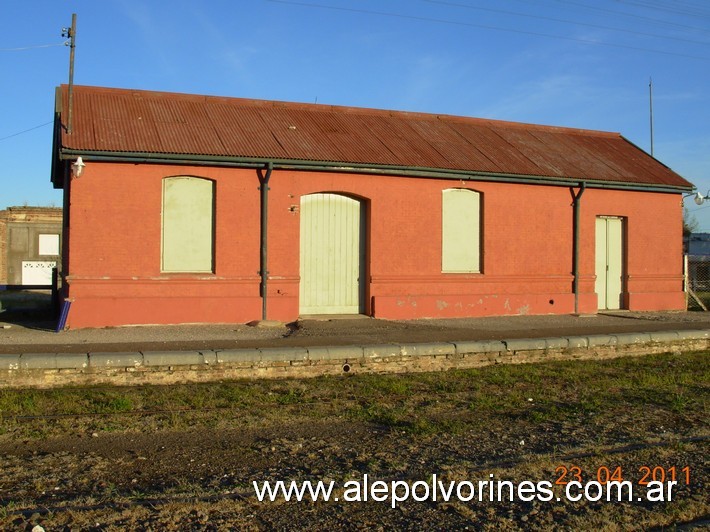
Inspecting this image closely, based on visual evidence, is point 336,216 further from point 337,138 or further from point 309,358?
point 309,358

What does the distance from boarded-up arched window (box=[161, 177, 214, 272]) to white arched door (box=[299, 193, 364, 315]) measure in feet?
7.02

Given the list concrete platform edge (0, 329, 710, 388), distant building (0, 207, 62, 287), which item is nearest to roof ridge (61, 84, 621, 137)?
concrete platform edge (0, 329, 710, 388)

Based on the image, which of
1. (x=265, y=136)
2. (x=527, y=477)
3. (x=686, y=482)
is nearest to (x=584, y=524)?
(x=527, y=477)

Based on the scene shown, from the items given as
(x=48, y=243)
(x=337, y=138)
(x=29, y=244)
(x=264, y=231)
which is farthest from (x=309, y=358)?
(x=29, y=244)

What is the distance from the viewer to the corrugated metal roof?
14.9m

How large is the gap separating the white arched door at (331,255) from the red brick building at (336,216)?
33 millimetres

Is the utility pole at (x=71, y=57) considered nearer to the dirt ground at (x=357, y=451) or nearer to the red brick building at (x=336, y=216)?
the red brick building at (x=336, y=216)

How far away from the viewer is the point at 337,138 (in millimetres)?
17047

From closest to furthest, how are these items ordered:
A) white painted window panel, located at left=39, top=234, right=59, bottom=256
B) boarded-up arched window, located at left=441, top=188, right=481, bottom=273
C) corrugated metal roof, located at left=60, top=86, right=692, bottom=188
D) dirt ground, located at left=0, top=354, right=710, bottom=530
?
1. dirt ground, located at left=0, top=354, right=710, bottom=530
2. corrugated metal roof, located at left=60, top=86, right=692, bottom=188
3. boarded-up arched window, located at left=441, top=188, right=481, bottom=273
4. white painted window panel, located at left=39, top=234, right=59, bottom=256

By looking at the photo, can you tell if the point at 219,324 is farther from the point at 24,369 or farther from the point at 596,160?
the point at 596,160

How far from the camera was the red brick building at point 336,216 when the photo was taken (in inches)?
559

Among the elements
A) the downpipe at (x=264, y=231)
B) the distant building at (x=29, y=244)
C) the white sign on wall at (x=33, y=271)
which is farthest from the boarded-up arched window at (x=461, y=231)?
the white sign on wall at (x=33, y=271)

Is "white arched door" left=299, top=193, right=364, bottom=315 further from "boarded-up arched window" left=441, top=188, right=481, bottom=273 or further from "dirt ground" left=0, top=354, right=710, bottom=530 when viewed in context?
"dirt ground" left=0, top=354, right=710, bottom=530

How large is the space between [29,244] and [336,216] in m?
22.0
